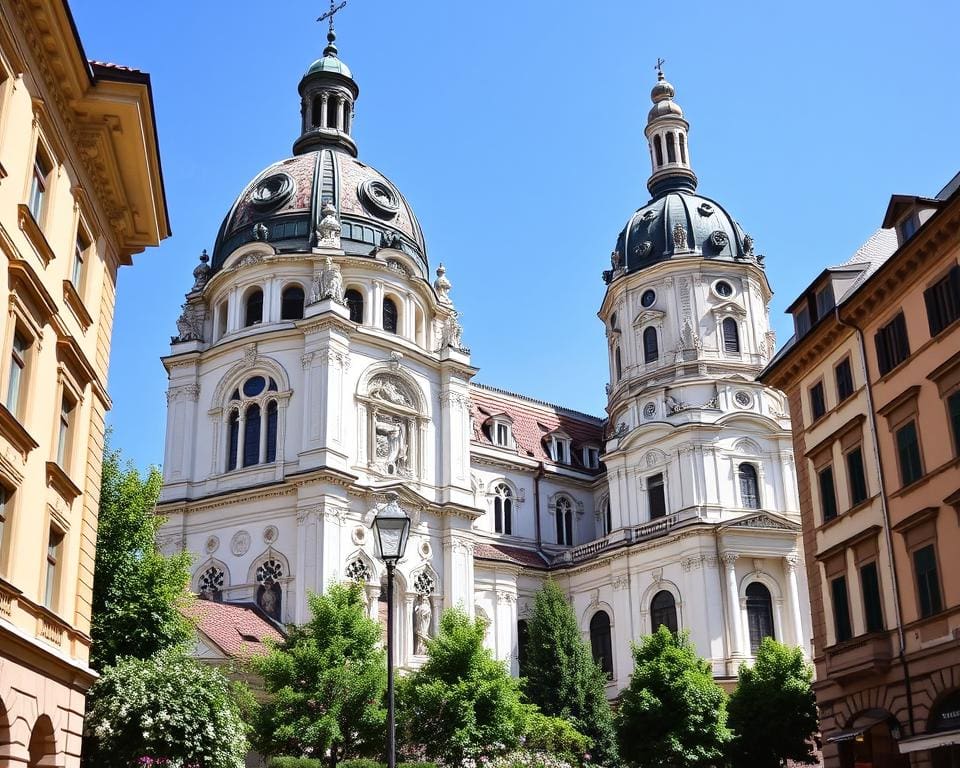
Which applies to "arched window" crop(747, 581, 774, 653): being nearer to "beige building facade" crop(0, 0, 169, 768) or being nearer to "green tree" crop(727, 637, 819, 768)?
"green tree" crop(727, 637, 819, 768)

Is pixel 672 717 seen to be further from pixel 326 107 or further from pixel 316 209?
pixel 326 107

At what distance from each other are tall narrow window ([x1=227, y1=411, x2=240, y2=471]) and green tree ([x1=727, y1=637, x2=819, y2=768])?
79.1 feet

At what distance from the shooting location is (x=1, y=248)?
15.8m

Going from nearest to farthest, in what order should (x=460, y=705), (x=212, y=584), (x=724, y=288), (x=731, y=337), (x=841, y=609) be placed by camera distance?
(x=841, y=609), (x=460, y=705), (x=212, y=584), (x=731, y=337), (x=724, y=288)

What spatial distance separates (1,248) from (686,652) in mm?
34903

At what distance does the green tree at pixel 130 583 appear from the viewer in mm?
30234

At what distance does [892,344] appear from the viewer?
2848 centimetres

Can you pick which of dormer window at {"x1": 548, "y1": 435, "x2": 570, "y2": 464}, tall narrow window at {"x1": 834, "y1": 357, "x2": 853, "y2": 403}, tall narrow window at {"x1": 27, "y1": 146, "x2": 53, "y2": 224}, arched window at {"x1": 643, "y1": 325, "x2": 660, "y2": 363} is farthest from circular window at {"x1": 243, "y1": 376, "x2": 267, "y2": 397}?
tall narrow window at {"x1": 27, "y1": 146, "x2": 53, "y2": 224}

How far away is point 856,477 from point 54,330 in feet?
68.6

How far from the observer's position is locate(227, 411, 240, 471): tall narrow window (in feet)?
167

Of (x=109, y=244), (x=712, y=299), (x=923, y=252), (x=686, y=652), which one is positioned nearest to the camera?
(x=109, y=244)

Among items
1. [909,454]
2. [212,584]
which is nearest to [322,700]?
[212,584]

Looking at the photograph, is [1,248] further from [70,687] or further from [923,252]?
[923,252]

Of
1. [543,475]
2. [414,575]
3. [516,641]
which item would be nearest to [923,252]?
[414,575]
